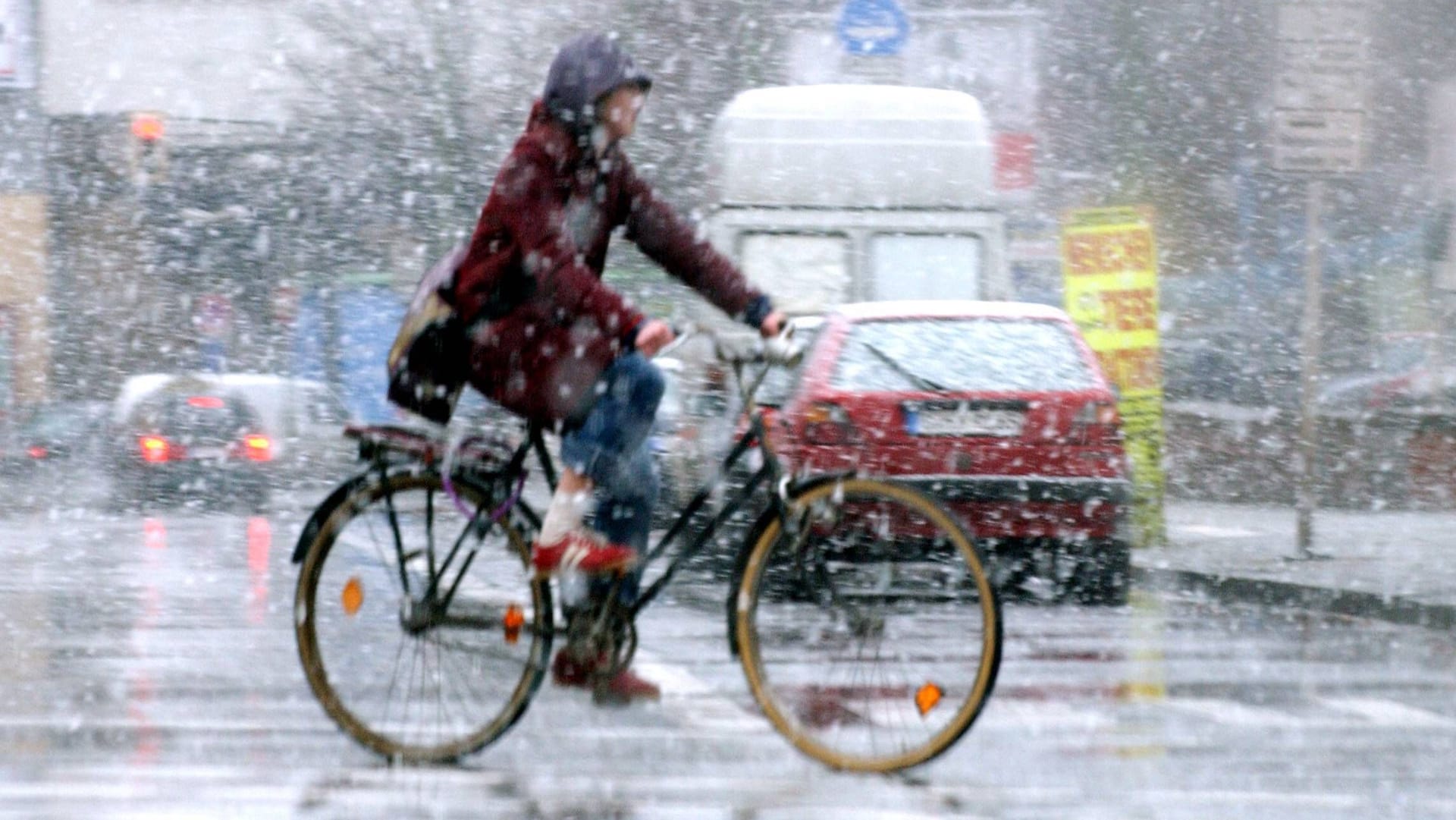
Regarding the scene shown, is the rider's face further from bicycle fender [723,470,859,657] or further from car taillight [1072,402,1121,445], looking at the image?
car taillight [1072,402,1121,445]

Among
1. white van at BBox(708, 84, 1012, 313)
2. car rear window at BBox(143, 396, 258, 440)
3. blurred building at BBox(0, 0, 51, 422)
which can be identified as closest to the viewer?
white van at BBox(708, 84, 1012, 313)

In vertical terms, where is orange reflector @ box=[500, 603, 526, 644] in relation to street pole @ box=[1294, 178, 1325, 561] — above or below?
above

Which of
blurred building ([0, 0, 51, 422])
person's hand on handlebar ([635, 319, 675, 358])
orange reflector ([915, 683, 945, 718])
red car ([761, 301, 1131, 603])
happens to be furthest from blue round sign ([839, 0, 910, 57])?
blurred building ([0, 0, 51, 422])

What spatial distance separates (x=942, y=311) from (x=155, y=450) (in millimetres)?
11930

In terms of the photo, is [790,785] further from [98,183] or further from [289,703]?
[98,183]

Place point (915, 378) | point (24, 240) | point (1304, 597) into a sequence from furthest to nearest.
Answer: point (24, 240)
point (1304, 597)
point (915, 378)

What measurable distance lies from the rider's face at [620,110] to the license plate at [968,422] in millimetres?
5331

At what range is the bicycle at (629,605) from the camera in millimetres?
5715

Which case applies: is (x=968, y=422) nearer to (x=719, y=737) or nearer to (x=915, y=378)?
(x=915, y=378)

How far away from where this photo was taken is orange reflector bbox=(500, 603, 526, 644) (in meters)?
6.01

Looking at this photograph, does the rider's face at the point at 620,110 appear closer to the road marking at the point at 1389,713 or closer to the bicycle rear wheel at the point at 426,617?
the bicycle rear wheel at the point at 426,617

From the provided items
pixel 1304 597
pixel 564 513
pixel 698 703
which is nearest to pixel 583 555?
pixel 564 513

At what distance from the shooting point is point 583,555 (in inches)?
233

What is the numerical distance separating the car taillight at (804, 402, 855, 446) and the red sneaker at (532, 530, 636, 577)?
17.1 ft
